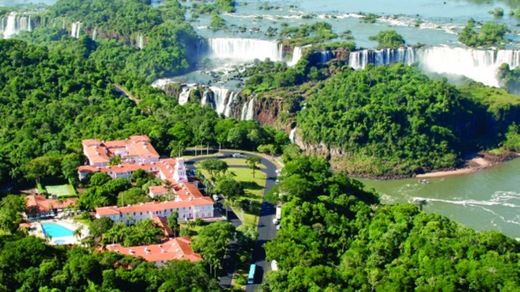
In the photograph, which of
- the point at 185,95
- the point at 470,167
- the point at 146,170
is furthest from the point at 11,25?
the point at 470,167

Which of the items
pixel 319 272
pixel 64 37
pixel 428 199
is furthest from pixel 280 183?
pixel 64 37

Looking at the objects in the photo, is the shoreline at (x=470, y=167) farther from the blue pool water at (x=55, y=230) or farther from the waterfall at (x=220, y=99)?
the blue pool water at (x=55, y=230)

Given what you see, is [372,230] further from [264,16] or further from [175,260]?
[264,16]

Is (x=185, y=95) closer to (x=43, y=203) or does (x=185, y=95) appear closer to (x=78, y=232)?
(x=43, y=203)

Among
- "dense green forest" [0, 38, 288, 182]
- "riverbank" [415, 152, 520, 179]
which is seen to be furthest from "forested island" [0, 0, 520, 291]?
"riverbank" [415, 152, 520, 179]

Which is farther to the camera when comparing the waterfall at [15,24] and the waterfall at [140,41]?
the waterfall at [15,24]

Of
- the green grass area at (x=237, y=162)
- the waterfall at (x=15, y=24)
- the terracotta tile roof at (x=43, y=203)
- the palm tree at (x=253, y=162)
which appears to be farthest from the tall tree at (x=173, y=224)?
the waterfall at (x=15, y=24)

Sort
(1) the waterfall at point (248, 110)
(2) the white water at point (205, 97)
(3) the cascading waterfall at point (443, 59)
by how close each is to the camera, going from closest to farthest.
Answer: (1) the waterfall at point (248, 110) → (2) the white water at point (205, 97) → (3) the cascading waterfall at point (443, 59)

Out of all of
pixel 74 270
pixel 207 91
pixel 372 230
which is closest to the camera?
pixel 74 270
